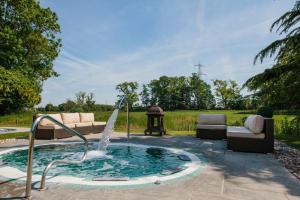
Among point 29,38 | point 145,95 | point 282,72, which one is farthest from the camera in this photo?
point 145,95

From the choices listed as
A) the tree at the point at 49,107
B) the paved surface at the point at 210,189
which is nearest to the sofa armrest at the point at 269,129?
the paved surface at the point at 210,189

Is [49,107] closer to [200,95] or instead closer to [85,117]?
[85,117]

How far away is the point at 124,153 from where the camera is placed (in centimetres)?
571

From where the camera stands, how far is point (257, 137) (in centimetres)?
569

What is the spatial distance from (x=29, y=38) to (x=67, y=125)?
7.42 m

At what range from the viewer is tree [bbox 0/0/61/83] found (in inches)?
467

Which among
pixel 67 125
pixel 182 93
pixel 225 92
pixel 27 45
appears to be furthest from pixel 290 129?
pixel 182 93

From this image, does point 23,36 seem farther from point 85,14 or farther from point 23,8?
point 85,14

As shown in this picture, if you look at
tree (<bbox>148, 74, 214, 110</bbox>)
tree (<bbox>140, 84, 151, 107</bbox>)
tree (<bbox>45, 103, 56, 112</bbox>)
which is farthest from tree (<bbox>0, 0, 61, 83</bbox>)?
tree (<bbox>140, 84, 151, 107</bbox>)

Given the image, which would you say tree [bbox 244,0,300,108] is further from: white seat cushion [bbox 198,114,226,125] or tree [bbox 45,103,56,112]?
tree [bbox 45,103,56,112]

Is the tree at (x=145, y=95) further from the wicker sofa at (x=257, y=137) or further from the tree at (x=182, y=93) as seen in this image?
the wicker sofa at (x=257, y=137)

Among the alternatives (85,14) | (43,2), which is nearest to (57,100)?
(43,2)

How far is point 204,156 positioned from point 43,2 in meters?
14.6

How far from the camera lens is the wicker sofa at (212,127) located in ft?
27.1
